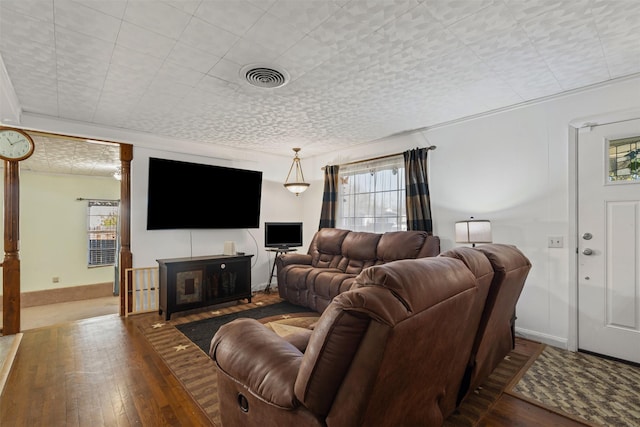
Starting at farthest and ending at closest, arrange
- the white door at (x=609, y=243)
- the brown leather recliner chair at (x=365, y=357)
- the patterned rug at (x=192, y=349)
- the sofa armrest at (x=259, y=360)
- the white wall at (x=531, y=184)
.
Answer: the white wall at (x=531, y=184), the white door at (x=609, y=243), the patterned rug at (x=192, y=349), the sofa armrest at (x=259, y=360), the brown leather recliner chair at (x=365, y=357)

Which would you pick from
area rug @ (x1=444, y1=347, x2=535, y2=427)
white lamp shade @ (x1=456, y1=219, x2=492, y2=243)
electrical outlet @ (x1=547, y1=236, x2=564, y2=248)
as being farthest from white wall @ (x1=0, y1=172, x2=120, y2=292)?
electrical outlet @ (x1=547, y1=236, x2=564, y2=248)

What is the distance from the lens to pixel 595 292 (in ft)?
8.87

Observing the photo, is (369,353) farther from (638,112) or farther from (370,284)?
(638,112)

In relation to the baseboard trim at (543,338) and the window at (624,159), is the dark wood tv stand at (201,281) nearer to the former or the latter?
the baseboard trim at (543,338)

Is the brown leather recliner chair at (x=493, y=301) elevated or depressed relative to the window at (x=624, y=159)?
depressed

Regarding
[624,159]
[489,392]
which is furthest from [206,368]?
[624,159]

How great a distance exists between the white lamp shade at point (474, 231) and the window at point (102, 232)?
677cm

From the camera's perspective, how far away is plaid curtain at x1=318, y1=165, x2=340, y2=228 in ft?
16.7

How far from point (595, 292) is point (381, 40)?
2815 mm

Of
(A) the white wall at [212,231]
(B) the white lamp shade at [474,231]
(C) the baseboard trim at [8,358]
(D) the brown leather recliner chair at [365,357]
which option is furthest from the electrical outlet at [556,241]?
(C) the baseboard trim at [8,358]

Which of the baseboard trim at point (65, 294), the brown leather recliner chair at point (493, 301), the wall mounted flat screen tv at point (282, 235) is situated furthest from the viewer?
the baseboard trim at point (65, 294)

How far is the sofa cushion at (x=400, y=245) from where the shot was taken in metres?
3.64

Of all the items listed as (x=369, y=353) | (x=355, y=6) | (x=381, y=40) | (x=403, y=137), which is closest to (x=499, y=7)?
(x=381, y=40)

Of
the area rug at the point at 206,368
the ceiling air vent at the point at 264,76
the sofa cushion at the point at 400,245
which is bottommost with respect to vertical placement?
the area rug at the point at 206,368
